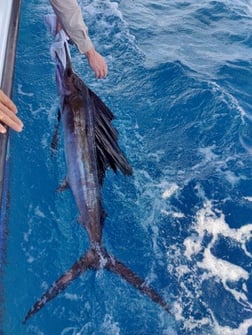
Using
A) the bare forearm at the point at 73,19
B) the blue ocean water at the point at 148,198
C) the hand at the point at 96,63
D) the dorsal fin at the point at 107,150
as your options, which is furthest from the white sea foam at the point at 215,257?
the bare forearm at the point at 73,19

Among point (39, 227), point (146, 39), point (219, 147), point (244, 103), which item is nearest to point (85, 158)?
point (39, 227)

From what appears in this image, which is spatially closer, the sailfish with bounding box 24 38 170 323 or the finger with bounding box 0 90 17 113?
the finger with bounding box 0 90 17 113

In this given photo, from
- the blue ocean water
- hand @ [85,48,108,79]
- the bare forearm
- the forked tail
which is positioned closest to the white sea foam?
the blue ocean water

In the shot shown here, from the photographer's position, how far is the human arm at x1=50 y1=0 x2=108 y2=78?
310 centimetres

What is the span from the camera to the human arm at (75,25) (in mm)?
3096

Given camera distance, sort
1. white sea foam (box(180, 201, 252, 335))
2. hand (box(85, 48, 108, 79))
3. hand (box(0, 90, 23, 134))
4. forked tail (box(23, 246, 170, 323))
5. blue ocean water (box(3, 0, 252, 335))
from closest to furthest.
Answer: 1. hand (box(0, 90, 23, 134))
2. forked tail (box(23, 246, 170, 323))
3. blue ocean water (box(3, 0, 252, 335))
4. white sea foam (box(180, 201, 252, 335))
5. hand (box(85, 48, 108, 79))

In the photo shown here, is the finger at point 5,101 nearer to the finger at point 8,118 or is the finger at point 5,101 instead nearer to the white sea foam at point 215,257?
the finger at point 8,118

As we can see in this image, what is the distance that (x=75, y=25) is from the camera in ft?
10.5

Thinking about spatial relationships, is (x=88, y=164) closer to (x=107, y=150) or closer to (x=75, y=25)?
(x=107, y=150)

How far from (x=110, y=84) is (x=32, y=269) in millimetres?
2733

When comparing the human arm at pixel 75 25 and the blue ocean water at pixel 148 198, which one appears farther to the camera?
the human arm at pixel 75 25

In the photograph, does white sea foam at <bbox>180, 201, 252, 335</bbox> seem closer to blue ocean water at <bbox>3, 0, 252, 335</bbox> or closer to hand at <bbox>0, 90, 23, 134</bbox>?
blue ocean water at <bbox>3, 0, 252, 335</bbox>

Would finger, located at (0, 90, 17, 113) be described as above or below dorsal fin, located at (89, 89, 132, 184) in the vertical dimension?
above

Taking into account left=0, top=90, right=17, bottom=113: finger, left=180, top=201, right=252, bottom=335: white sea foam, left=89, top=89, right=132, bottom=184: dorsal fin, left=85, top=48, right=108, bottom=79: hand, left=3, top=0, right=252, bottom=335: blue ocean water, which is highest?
left=0, top=90, right=17, bottom=113: finger
